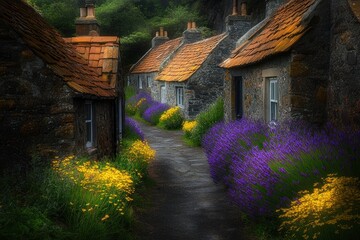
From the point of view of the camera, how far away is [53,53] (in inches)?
333

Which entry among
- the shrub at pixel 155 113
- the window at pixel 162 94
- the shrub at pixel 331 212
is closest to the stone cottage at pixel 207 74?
the shrub at pixel 155 113

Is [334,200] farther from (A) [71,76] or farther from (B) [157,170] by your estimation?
(B) [157,170]

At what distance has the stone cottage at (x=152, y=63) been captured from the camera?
1186 inches

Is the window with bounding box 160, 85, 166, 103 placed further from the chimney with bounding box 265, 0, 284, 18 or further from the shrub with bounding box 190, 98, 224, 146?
the chimney with bounding box 265, 0, 284, 18

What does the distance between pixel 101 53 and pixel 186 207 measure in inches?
204

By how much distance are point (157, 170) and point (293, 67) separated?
541 centimetres

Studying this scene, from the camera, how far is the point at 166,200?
920cm

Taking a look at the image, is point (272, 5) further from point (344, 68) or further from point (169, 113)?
point (169, 113)

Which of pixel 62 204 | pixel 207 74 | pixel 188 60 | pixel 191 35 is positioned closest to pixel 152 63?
pixel 191 35

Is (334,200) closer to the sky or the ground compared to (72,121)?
closer to the ground

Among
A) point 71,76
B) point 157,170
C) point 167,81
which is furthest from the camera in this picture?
point 167,81

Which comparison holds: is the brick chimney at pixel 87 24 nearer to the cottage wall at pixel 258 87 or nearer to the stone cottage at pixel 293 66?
the stone cottage at pixel 293 66

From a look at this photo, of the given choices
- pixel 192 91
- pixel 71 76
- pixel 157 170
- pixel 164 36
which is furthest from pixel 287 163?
pixel 164 36

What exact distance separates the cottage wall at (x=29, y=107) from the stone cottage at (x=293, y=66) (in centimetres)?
482
